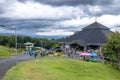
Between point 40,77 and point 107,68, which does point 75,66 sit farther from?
point 40,77

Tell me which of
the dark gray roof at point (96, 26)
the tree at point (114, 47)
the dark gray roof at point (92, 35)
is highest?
the dark gray roof at point (96, 26)

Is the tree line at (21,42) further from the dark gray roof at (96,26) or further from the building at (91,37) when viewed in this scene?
the dark gray roof at (96,26)

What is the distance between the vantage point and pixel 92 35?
78625mm

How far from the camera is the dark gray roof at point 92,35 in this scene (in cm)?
7519

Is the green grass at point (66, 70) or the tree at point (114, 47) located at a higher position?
the tree at point (114, 47)

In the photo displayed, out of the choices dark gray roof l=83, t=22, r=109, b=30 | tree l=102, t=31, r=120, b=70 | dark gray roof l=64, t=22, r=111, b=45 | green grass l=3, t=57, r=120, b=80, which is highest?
dark gray roof l=83, t=22, r=109, b=30

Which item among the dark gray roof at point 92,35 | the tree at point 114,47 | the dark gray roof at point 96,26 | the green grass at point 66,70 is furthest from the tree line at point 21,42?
the green grass at point 66,70

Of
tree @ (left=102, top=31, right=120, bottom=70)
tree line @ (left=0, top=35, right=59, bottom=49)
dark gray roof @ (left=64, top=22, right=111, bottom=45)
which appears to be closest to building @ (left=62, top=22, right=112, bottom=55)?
dark gray roof @ (left=64, top=22, right=111, bottom=45)

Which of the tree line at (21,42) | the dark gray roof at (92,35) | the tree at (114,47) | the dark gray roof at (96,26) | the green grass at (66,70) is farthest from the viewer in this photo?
the tree line at (21,42)

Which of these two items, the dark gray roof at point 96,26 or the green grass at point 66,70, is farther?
the dark gray roof at point 96,26

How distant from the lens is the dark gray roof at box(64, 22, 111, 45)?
7519cm

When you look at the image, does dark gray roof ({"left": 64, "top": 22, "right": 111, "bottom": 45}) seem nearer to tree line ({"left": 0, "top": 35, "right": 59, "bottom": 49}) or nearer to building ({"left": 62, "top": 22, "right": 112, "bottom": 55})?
building ({"left": 62, "top": 22, "right": 112, "bottom": 55})

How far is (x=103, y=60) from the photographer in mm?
56375

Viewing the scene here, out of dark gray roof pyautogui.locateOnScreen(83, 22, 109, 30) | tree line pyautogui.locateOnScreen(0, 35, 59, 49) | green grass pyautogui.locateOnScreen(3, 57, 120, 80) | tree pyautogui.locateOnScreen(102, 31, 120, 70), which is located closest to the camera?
green grass pyautogui.locateOnScreen(3, 57, 120, 80)
